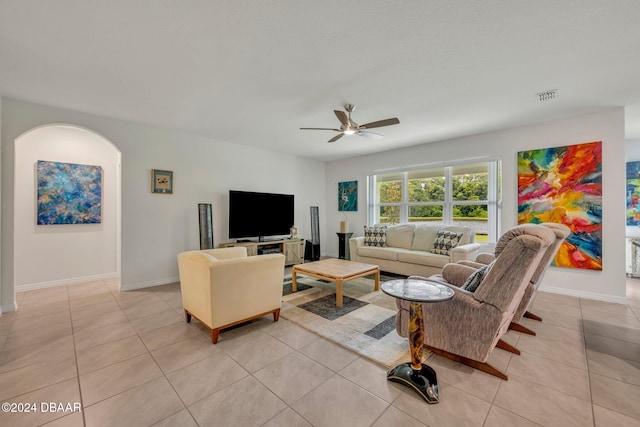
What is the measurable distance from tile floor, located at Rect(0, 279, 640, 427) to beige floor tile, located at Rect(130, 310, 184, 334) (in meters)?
0.02

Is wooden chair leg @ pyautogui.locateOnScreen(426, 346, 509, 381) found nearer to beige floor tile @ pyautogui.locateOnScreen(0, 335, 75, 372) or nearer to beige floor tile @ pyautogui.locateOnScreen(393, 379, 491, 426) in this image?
beige floor tile @ pyautogui.locateOnScreen(393, 379, 491, 426)

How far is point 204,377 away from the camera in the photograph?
78.2 inches

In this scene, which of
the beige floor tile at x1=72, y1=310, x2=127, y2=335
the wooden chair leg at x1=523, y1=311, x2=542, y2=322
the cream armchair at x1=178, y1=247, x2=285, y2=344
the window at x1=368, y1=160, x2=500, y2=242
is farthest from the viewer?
the window at x1=368, y1=160, x2=500, y2=242

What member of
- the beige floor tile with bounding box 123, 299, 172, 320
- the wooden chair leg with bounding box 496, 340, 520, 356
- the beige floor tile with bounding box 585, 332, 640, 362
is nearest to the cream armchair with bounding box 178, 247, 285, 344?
the beige floor tile with bounding box 123, 299, 172, 320

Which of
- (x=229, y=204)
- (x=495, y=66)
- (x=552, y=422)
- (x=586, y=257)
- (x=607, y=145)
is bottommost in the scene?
(x=552, y=422)

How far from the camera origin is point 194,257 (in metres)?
2.64

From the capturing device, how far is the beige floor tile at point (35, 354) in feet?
7.08

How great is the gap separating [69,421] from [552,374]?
10.8ft

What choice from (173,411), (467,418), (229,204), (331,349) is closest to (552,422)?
(467,418)

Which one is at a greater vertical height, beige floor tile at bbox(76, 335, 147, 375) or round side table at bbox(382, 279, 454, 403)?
round side table at bbox(382, 279, 454, 403)

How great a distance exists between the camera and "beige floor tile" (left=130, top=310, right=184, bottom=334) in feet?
9.27

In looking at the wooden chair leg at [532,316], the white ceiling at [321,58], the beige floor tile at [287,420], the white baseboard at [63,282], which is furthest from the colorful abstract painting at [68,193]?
the wooden chair leg at [532,316]

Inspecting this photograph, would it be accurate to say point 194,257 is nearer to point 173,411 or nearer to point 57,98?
point 173,411

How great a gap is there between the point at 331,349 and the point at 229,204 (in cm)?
357
